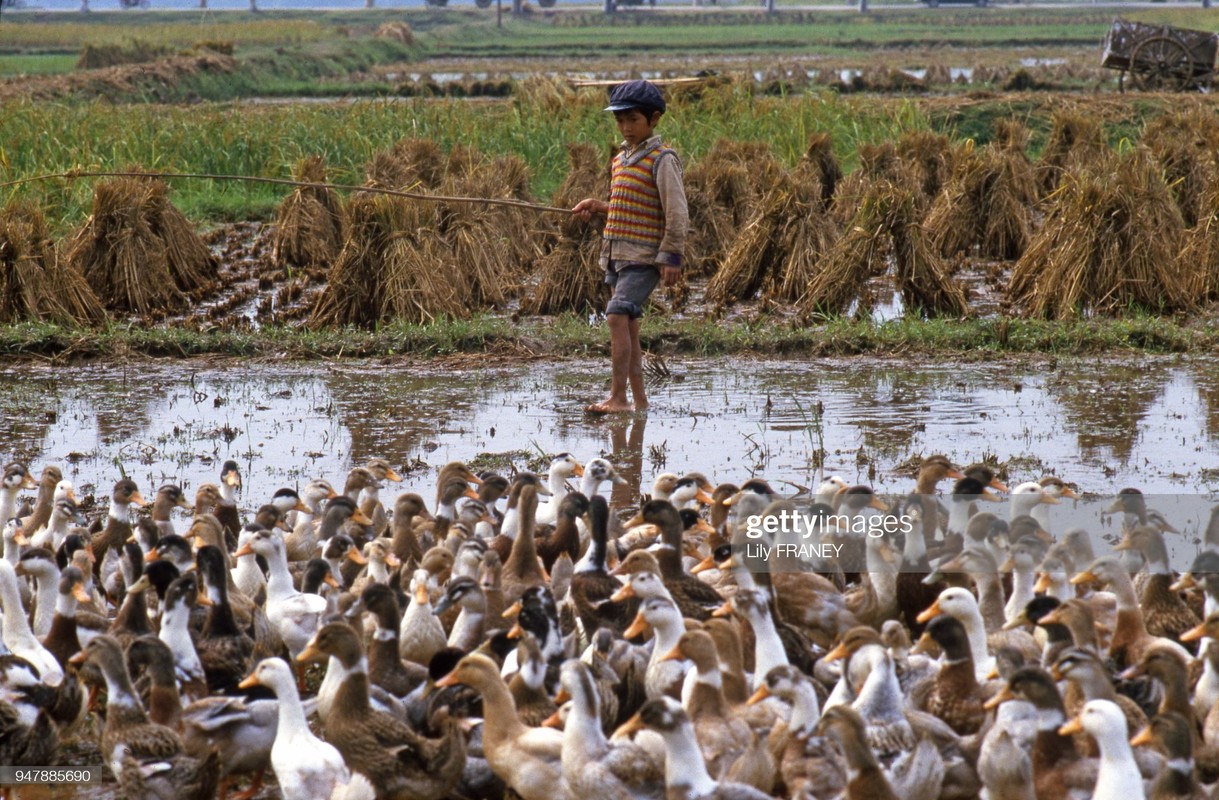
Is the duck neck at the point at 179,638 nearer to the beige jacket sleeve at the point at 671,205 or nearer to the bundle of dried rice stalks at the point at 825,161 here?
the beige jacket sleeve at the point at 671,205

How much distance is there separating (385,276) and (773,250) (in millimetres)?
3747

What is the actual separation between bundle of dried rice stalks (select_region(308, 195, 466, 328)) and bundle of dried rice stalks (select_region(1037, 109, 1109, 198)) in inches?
356

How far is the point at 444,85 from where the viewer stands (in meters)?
40.8

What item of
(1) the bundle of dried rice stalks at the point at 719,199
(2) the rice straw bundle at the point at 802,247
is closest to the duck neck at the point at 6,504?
(2) the rice straw bundle at the point at 802,247

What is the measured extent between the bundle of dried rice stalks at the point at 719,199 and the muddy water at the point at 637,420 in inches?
176

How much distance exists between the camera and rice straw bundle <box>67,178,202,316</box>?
568 inches

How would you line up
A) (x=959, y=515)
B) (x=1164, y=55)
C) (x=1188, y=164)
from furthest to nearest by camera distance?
(x=1164, y=55) → (x=1188, y=164) → (x=959, y=515)

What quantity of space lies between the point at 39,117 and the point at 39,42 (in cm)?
4907

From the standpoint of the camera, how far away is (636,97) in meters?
9.56

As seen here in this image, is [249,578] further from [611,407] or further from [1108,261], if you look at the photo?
[1108,261]

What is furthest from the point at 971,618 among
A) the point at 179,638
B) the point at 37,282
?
the point at 37,282

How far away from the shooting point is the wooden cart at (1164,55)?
33.2 metres

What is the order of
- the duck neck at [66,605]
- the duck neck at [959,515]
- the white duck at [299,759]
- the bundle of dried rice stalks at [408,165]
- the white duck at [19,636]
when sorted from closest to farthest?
the white duck at [299,759], the white duck at [19,636], the duck neck at [66,605], the duck neck at [959,515], the bundle of dried rice stalks at [408,165]

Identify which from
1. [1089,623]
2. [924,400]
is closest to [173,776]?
[1089,623]
